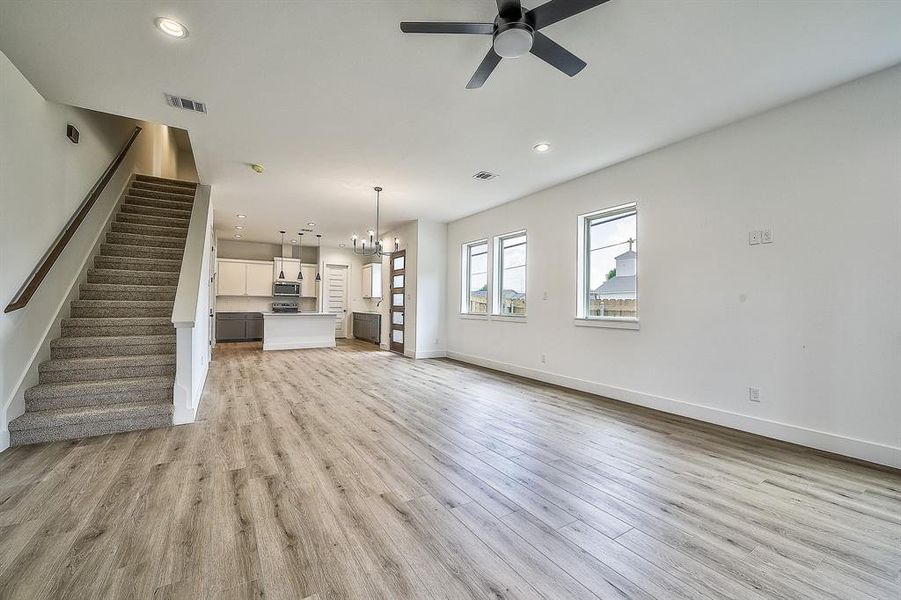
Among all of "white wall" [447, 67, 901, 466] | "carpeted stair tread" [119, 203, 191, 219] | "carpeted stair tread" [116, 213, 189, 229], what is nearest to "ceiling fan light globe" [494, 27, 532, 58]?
"white wall" [447, 67, 901, 466]

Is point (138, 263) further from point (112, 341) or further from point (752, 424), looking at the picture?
point (752, 424)

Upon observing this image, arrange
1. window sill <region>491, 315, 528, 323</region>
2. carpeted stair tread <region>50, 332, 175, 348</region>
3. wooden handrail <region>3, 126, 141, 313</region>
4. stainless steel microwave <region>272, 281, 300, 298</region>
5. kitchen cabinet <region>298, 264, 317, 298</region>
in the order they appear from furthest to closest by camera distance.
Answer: kitchen cabinet <region>298, 264, 317, 298</region> < stainless steel microwave <region>272, 281, 300, 298</region> < window sill <region>491, 315, 528, 323</region> < carpeted stair tread <region>50, 332, 175, 348</region> < wooden handrail <region>3, 126, 141, 313</region>

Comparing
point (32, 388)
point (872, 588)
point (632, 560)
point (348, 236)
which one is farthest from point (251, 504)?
point (348, 236)

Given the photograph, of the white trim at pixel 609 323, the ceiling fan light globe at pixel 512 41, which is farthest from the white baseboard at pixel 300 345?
the ceiling fan light globe at pixel 512 41

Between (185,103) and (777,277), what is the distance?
5325mm

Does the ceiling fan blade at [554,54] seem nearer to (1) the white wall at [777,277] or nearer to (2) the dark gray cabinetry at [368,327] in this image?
(1) the white wall at [777,277]

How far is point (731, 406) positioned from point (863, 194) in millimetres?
1946

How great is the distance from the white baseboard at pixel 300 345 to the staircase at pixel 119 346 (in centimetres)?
365

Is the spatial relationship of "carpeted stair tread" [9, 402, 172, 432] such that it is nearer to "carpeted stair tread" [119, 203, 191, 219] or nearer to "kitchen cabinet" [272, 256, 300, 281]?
"carpeted stair tread" [119, 203, 191, 219]

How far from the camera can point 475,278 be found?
7.27 m

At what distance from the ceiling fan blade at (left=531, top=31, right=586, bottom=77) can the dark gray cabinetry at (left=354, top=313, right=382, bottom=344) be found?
26.3 feet

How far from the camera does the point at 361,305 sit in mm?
11805

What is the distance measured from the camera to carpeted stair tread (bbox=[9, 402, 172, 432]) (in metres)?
2.86

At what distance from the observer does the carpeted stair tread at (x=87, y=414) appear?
9.39 ft
